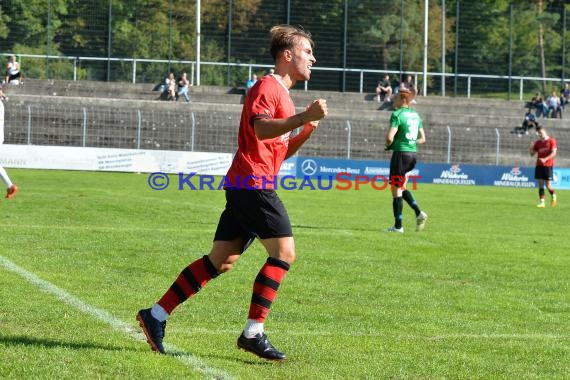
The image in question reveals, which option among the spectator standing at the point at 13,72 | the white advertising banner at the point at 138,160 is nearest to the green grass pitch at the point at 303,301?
the white advertising banner at the point at 138,160

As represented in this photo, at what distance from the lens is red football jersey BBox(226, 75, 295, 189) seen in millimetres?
6281

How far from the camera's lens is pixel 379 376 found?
598 centimetres

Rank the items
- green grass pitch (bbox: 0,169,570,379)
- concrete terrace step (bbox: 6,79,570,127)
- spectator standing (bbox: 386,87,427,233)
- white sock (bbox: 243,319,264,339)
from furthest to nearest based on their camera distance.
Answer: concrete terrace step (bbox: 6,79,570,127) < spectator standing (bbox: 386,87,427,233) < white sock (bbox: 243,319,264,339) < green grass pitch (bbox: 0,169,570,379)

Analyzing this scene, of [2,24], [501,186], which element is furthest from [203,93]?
[501,186]

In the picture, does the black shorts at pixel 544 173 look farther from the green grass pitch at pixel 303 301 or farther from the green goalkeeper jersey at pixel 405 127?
the green goalkeeper jersey at pixel 405 127

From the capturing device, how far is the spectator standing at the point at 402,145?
16422 mm

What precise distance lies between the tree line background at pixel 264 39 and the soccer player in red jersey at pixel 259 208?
39366 mm

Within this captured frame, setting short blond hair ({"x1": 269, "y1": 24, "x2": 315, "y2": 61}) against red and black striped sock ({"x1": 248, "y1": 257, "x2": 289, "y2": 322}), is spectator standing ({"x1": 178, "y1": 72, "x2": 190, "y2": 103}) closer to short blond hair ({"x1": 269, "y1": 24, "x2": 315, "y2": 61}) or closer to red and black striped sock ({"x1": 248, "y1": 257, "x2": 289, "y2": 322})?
short blond hair ({"x1": 269, "y1": 24, "x2": 315, "y2": 61})

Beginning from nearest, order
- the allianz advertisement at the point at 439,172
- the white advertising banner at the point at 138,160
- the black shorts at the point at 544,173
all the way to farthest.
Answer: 1. the black shorts at the point at 544,173
2. the white advertising banner at the point at 138,160
3. the allianz advertisement at the point at 439,172

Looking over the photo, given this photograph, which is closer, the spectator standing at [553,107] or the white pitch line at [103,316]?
the white pitch line at [103,316]

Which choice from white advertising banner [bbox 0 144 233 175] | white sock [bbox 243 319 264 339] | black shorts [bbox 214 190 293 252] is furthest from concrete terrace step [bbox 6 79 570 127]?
white sock [bbox 243 319 264 339]

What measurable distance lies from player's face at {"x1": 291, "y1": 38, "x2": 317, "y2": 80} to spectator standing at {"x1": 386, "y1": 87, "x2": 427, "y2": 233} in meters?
9.87

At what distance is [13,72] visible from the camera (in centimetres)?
4297

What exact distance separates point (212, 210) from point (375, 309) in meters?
11.2
